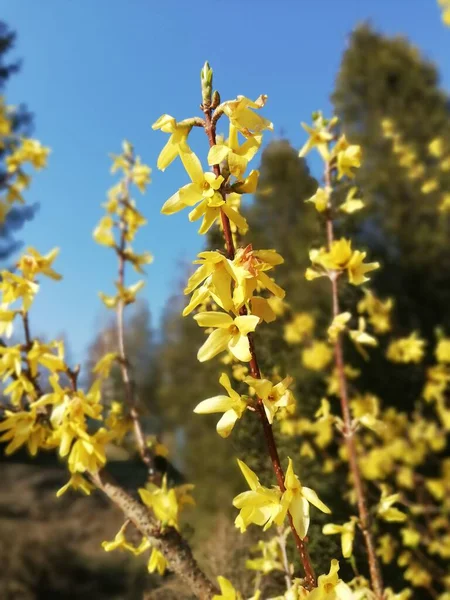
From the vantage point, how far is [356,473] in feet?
3.45

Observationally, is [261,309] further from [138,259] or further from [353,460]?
[138,259]

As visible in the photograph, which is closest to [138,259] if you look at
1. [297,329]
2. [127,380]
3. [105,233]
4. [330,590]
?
[105,233]

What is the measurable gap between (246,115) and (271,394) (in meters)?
0.29

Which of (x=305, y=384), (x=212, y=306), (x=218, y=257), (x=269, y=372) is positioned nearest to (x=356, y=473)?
(x=269, y=372)

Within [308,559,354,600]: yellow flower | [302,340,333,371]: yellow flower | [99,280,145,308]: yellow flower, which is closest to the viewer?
[308,559,354,600]: yellow flower

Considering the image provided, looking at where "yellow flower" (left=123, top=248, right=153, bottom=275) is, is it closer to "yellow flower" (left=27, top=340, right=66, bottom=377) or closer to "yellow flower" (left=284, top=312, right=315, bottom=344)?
"yellow flower" (left=27, top=340, right=66, bottom=377)

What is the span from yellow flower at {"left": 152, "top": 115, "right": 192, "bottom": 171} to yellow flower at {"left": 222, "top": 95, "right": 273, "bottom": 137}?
0.17ft

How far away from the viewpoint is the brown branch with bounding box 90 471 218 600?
2.44 feet

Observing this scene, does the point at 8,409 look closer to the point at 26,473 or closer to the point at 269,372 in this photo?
the point at 269,372

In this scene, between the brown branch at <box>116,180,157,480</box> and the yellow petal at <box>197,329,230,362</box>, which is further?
the brown branch at <box>116,180,157,480</box>

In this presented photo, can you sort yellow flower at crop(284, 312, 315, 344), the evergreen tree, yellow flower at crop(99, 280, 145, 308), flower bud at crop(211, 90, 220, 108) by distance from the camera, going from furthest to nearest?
the evergreen tree → yellow flower at crop(284, 312, 315, 344) → yellow flower at crop(99, 280, 145, 308) → flower bud at crop(211, 90, 220, 108)

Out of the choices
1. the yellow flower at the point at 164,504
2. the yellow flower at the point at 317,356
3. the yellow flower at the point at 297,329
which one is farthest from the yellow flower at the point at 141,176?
the yellow flower at the point at 317,356

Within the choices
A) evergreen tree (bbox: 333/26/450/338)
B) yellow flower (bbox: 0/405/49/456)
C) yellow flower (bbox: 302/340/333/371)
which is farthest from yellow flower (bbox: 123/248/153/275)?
evergreen tree (bbox: 333/26/450/338)

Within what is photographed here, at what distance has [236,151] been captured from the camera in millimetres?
579
